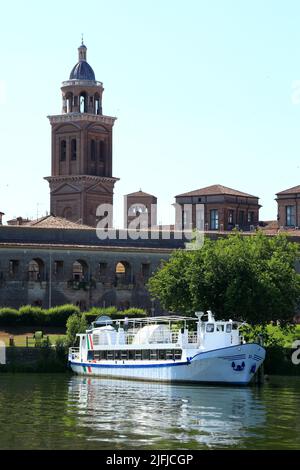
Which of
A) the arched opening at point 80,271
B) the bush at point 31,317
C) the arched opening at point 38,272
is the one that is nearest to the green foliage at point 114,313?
the bush at point 31,317

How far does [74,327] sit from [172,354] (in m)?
13.5

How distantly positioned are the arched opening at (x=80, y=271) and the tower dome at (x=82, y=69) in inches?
1481

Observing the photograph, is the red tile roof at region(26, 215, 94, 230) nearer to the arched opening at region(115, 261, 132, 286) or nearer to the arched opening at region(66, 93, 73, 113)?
the arched opening at region(115, 261, 132, 286)

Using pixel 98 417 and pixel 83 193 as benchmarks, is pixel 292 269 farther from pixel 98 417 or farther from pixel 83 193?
pixel 83 193

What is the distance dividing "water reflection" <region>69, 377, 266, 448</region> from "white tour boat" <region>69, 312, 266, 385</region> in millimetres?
2003

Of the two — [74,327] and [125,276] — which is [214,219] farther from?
[74,327]

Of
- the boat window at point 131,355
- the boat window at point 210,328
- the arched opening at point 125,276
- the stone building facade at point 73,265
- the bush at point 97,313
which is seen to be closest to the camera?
A: the boat window at point 210,328

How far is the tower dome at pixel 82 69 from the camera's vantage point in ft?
511

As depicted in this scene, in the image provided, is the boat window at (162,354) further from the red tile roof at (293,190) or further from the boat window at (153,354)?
the red tile roof at (293,190)

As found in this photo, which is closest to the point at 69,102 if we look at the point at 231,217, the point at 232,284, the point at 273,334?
A: the point at 231,217

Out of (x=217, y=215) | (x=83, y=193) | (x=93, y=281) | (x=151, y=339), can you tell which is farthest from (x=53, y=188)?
(x=151, y=339)

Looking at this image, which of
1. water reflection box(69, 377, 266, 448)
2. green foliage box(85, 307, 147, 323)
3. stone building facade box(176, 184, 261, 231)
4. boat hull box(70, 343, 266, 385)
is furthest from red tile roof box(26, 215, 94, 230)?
water reflection box(69, 377, 266, 448)

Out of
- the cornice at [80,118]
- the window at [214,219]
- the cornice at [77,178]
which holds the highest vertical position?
the cornice at [80,118]
